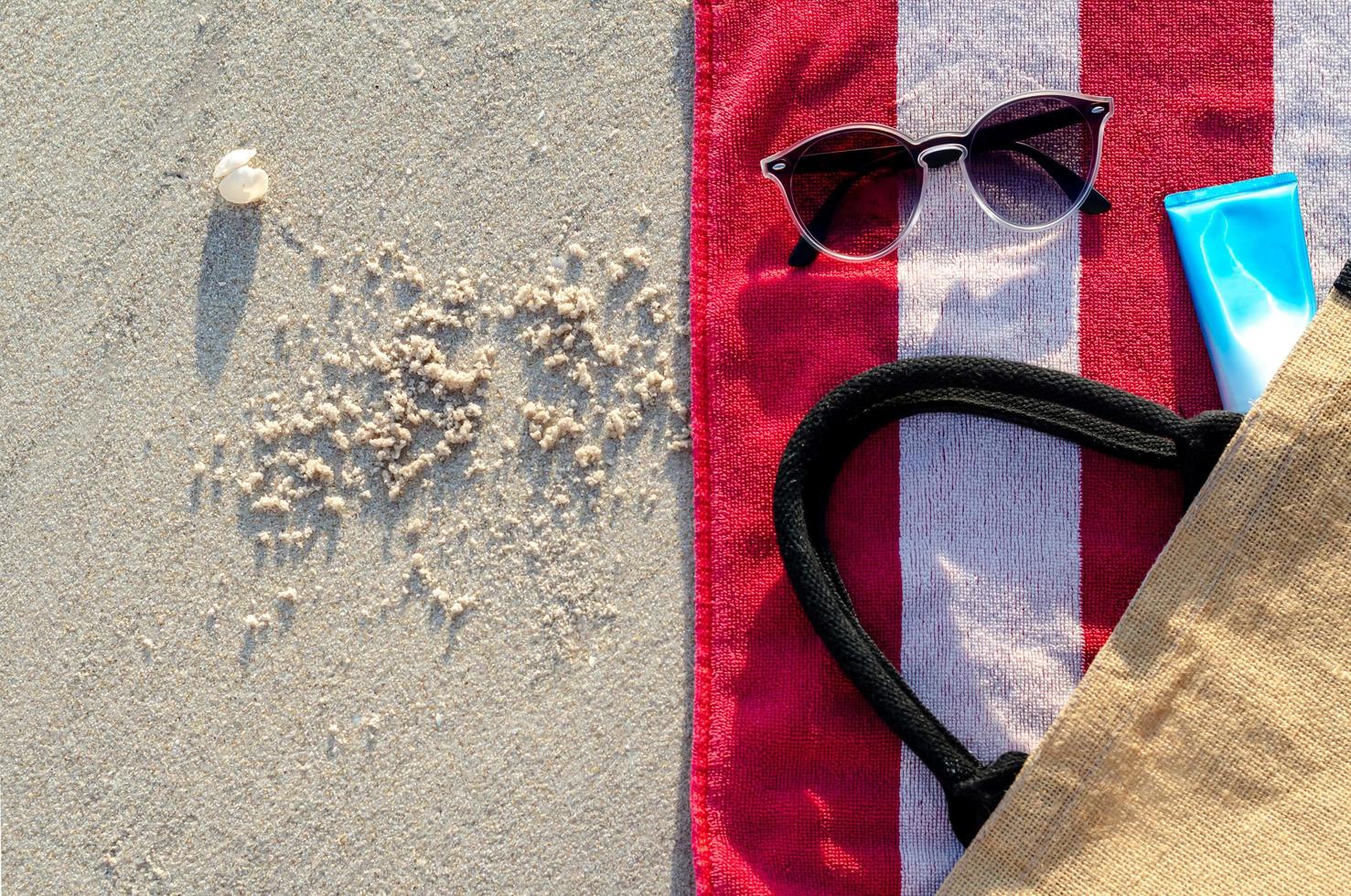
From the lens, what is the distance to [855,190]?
3.55ft

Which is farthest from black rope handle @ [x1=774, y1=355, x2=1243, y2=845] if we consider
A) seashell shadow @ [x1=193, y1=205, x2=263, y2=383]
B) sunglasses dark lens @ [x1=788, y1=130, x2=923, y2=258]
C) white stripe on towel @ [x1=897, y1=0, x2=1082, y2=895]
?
seashell shadow @ [x1=193, y1=205, x2=263, y2=383]

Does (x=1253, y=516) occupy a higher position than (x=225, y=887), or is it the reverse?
(x=1253, y=516)

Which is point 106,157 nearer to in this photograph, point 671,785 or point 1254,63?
point 671,785

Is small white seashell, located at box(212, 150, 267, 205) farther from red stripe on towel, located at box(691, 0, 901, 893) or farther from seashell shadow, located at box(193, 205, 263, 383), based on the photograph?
red stripe on towel, located at box(691, 0, 901, 893)

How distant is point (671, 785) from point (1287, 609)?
2.18 ft

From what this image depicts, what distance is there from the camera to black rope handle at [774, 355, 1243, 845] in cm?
100

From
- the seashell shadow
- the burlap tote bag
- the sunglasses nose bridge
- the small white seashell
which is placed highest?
the small white seashell

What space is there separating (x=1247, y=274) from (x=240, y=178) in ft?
3.75

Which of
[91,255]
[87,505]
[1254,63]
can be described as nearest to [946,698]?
[1254,63]

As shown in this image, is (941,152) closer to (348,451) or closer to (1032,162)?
(1032,162)

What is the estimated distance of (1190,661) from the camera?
0.92 meters

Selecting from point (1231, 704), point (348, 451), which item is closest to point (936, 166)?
point (1231, 704)

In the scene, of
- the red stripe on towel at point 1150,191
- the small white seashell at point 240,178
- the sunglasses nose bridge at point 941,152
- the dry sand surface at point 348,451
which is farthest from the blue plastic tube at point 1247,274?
Result: the small white seashell at point 240,178

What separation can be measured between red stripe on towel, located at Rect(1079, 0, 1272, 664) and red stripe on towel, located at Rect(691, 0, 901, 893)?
0.73 ft
